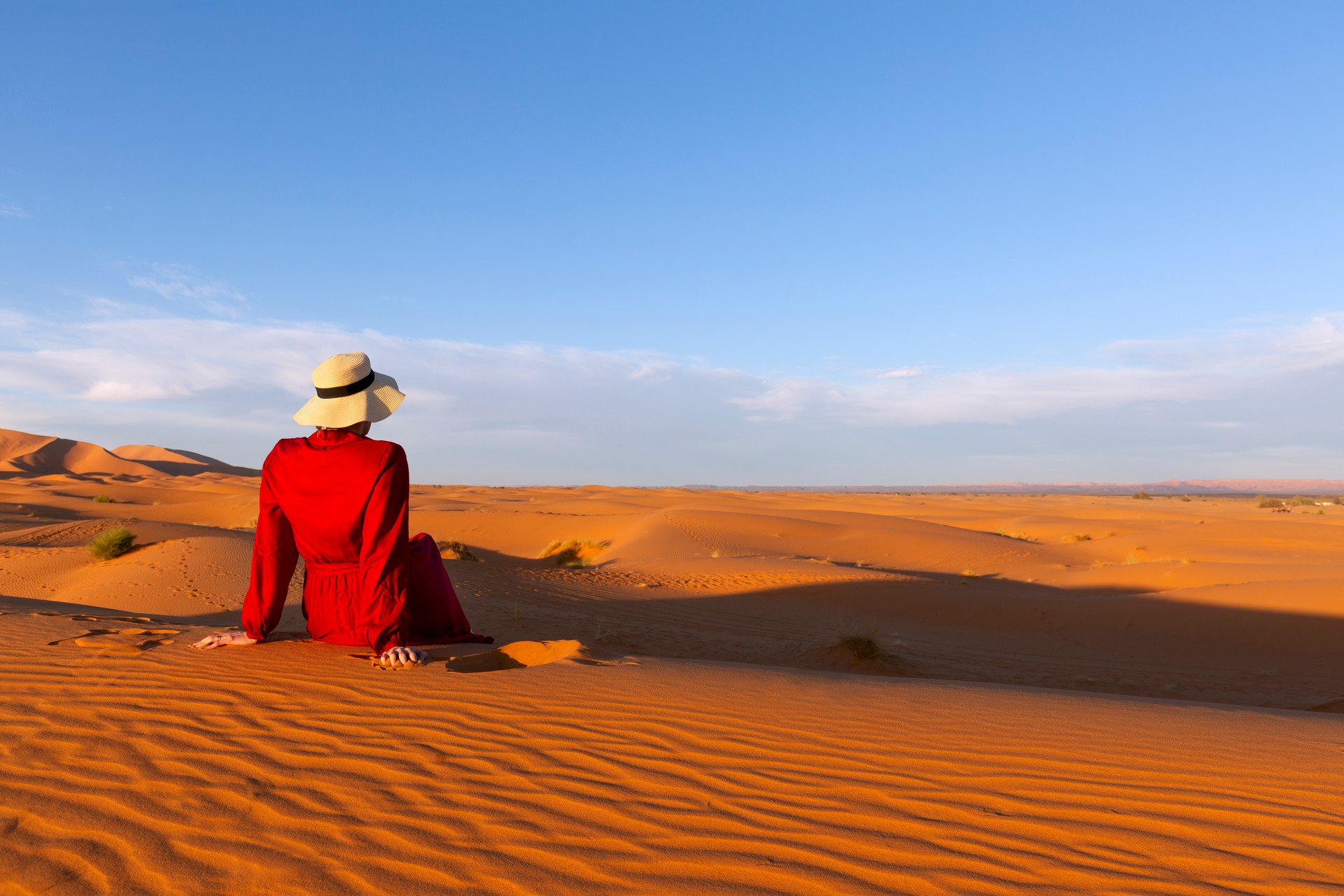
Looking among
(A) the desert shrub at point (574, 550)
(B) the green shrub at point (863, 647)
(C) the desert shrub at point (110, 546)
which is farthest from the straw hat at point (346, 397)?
(A) the desert shrub at point (574, 550)

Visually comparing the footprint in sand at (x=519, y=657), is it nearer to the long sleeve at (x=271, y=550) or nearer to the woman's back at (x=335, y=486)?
the long sleeve at (x=271, y=550)

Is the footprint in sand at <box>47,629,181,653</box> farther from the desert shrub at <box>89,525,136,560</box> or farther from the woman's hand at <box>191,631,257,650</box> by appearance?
the desert shrub at <box>89,525,136,560</box>

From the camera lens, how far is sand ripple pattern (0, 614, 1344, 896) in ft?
7.68

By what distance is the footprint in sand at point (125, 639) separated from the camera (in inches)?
202

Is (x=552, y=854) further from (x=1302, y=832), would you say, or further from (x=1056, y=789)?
(x=1302, y=832)

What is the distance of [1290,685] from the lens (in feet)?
29.1

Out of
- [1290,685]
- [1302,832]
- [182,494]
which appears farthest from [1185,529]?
[182,494]

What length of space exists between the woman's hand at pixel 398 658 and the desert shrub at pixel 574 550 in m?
14.6

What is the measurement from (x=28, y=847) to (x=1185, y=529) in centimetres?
3006

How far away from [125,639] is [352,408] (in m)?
2.63

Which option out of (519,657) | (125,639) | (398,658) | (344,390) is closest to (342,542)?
(398,658)

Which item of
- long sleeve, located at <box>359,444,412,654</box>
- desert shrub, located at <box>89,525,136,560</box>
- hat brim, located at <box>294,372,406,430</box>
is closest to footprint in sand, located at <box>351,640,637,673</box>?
long sleeve, located at <box>359,444,412,654</box>

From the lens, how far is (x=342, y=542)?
4527 millimetres

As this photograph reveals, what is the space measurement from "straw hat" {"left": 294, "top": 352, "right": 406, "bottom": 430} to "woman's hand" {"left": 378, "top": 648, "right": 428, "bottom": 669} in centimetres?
133
